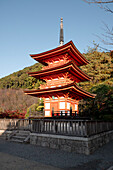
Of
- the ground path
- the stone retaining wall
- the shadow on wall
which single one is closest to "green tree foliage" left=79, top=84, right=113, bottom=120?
the stone retaining wall

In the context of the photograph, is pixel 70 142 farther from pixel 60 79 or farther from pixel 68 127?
pixel 60 79

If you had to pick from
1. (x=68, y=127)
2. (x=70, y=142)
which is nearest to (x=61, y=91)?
(x=68, y=127)

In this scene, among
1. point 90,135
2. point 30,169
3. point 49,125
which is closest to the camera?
point 30,169

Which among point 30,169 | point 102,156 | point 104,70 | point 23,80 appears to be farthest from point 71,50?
point 23,80

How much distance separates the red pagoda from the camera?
53.3ft

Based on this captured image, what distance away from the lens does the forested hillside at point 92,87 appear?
21672 mm

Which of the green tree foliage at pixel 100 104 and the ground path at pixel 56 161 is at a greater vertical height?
the green tree foliage at pixel 100 104

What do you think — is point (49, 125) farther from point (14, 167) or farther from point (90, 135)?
point (14, 167)

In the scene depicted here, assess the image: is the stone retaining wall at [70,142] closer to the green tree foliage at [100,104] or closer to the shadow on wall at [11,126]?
the shadow on wall at [11,126]

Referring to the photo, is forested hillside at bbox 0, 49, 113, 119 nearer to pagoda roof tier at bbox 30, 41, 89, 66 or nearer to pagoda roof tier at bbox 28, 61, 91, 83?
pagoda roof tier at bbox 30, 41, 89, 66

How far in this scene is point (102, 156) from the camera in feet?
22.8

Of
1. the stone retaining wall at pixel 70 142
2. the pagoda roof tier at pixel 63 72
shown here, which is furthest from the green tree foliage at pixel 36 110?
the stone retaining wall at pixel 70 142

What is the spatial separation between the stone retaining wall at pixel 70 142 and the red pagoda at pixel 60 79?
725cm

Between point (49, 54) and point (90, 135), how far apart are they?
13145 mm
